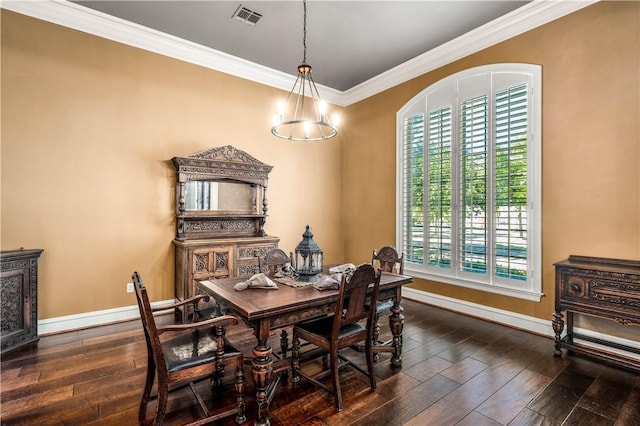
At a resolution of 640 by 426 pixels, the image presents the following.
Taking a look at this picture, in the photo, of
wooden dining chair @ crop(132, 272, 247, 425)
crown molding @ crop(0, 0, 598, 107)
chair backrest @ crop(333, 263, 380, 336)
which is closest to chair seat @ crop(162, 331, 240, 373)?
wooden dining chair @ crop(132, 272, 247, 425)

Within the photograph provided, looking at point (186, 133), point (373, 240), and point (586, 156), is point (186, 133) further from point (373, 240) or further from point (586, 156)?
point (586, 156)

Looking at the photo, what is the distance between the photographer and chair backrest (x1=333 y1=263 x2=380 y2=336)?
2.07 metres

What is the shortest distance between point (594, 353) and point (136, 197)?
4.94 meters

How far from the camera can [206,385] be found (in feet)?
7.72

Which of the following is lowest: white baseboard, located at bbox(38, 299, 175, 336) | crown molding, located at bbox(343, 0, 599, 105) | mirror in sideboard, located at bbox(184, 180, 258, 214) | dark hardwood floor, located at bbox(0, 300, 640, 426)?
dark hardwood floor, located at bbox(0, 300, 640, 426)

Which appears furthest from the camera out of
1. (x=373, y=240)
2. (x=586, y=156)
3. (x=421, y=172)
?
(x=373, y=240)

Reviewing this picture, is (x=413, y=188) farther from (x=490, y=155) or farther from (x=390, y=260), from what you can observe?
(x=390, y=260)

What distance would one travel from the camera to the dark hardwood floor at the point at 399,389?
2008mm

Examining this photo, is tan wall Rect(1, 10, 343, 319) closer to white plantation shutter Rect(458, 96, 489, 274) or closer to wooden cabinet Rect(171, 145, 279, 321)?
wooden cabinet Rect(171, 145, 279, 321)

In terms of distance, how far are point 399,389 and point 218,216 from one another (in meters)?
3.06

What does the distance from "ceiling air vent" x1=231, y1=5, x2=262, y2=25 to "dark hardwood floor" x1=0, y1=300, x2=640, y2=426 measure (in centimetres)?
350

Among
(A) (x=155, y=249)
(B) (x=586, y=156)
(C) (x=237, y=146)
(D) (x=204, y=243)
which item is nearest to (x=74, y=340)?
(A) (x=155, y=249)

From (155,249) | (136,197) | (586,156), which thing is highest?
(586,156)

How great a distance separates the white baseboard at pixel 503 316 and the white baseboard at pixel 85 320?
369 centimetres
